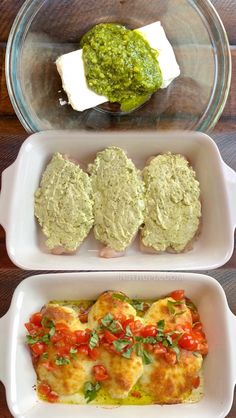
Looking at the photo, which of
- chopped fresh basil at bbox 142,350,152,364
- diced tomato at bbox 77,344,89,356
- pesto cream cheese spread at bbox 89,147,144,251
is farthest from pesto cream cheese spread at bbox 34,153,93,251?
chopped fresh basil at bbox 142,350,152,364

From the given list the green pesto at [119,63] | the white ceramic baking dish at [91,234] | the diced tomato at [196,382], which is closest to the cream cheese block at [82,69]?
the green pesto at [119,63]

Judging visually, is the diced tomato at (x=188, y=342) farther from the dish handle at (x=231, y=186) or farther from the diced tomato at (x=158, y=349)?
the dish handle at (x=231, y=186)

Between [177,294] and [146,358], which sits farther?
[177,294]

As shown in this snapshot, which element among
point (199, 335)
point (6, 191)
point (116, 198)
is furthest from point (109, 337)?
point (6, 191)

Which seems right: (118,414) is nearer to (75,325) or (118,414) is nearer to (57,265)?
(75,325)

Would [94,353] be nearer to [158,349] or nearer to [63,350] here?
[63,350]

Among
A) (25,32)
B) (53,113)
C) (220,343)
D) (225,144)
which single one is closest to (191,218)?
(225,144)
